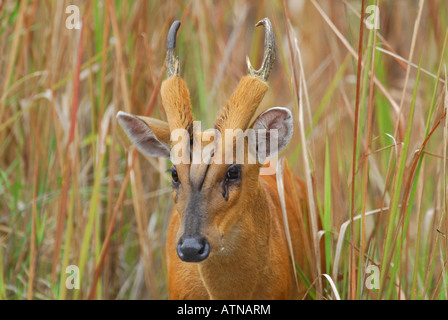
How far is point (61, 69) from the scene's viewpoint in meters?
3.82

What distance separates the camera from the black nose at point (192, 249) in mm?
2195

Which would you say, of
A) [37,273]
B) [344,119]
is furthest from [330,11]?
[37,273]

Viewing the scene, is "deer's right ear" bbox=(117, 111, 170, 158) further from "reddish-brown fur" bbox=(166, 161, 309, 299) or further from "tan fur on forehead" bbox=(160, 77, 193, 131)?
"reddish-brown fur" bbox=(166, 161, 309, 299)

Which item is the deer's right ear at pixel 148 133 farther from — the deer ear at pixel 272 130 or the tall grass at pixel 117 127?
the tall grass at pixel 117 127

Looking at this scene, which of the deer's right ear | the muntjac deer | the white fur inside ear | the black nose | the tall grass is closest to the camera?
the black nose

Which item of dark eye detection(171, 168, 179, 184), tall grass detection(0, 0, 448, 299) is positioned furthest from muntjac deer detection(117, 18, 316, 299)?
tall grass detection(0, 0, 448, 299)

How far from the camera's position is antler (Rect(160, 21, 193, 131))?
2.39 m

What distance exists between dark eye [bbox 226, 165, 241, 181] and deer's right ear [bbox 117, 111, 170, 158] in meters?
0.33

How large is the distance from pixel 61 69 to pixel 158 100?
60 cm

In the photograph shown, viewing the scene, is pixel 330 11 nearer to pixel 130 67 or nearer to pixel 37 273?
pixel 130 67

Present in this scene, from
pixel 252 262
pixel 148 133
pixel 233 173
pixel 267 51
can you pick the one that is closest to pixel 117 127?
pixel 148 133

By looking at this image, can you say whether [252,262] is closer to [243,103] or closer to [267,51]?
[243,103]

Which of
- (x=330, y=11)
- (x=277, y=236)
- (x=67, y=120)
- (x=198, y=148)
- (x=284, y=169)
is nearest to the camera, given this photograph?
(x=198, y=148)

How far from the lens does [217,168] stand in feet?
7.65
